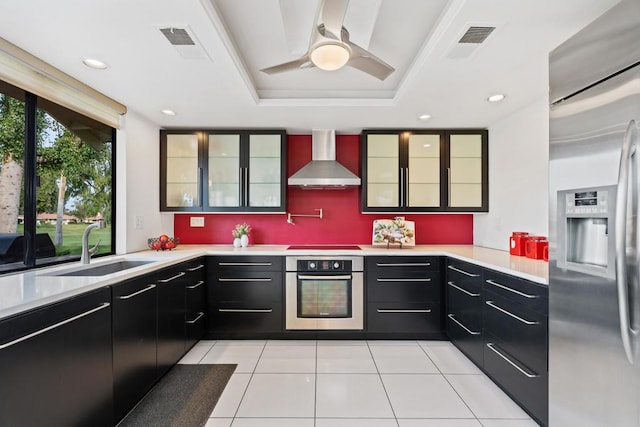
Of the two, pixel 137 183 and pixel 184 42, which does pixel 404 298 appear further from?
pixel 137 183

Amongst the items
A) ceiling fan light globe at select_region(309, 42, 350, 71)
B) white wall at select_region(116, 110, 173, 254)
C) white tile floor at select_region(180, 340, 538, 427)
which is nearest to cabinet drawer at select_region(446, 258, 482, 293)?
white tile floor at select_region(180, 340, 538, 427)

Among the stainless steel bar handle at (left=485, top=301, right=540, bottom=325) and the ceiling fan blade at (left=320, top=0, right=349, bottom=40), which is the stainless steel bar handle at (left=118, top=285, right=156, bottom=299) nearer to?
the ceiling fan blade at (left=320, top=0, right=349, bottom=40)

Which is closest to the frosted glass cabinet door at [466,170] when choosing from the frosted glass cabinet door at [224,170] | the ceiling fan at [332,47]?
the ceiling fan at [332,47]

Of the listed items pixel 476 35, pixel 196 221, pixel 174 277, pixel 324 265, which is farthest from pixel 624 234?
pixel 196 221

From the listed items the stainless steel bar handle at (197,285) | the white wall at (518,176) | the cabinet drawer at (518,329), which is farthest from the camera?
the stainless steel bar handle at (197,285)

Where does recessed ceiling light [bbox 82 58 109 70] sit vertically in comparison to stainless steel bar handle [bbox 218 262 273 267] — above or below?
above

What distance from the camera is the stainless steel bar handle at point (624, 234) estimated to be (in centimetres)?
110

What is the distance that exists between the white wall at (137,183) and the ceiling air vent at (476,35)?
2.80 meters

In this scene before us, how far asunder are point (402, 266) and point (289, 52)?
212cm

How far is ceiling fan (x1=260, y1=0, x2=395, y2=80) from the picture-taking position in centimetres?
135

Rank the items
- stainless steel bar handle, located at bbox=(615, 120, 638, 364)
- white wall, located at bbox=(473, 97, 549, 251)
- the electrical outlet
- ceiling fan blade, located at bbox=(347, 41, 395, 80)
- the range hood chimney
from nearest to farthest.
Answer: stainless steel bar handle, located at bbox=(615, 120, 638, 364) → ceiling fan blade, located at bbox=(347, 41, 395, 80) → white wall, located at bbox=(473, 97, 549, 251) → the range hood chimney → the electrical outlet

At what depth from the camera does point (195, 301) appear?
2.77 metres

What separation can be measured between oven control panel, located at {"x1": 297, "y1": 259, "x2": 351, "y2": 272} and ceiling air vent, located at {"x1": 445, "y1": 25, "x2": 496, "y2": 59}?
1.93 m

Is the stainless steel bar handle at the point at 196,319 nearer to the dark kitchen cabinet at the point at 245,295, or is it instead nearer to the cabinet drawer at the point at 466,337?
the dark kitchen cabinet at the point at 245,295
